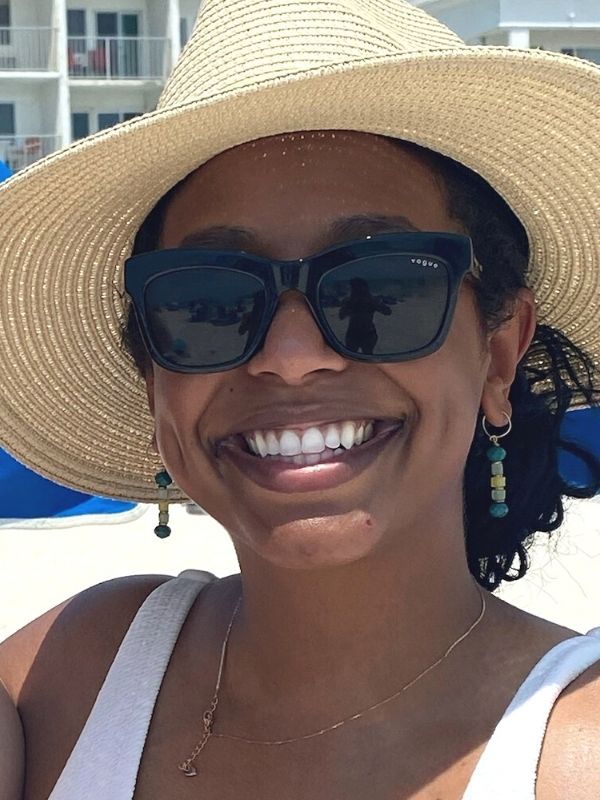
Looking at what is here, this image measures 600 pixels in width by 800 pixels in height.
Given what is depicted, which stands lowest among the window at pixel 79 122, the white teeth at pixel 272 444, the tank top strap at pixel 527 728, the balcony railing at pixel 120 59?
the window at pixel 79 122

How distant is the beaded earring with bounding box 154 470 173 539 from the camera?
2.05m

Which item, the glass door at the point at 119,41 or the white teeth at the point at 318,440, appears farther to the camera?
the glass door at the point at 119,41

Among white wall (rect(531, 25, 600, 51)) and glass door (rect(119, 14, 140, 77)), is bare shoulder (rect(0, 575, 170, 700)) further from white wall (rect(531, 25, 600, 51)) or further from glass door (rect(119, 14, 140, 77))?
glass door (rect(119, 14, 140, 77))

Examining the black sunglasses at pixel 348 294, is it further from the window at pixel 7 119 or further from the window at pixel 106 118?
the window at pixel 7 119

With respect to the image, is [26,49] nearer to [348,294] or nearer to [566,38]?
[566,38]

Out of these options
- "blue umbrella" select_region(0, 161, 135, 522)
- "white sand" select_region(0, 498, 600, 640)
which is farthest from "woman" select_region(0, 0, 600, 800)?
"white sand" select_region(0, 498, 600, 640)

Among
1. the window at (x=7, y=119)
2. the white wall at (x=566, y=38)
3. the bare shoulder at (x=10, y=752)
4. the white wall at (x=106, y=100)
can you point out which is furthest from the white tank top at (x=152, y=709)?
the window at (x=7, y=119)

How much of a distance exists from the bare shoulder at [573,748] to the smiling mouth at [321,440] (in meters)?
0.41

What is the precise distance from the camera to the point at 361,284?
1.48 m

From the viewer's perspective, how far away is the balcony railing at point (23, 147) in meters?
25.3

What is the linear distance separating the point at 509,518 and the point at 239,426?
62 cm

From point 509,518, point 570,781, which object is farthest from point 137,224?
point 570,781

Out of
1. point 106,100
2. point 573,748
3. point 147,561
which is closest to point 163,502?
point 573,748

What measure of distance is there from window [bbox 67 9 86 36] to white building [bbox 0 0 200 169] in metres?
0.02
